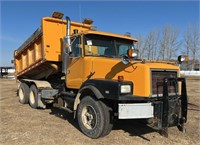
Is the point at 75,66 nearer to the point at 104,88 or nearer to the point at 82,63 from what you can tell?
the point at 82,63

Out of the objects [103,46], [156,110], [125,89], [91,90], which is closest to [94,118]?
[91,90]

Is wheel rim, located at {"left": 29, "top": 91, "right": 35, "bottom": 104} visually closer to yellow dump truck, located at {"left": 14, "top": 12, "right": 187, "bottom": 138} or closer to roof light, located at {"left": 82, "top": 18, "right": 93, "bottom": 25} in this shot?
yellow dump truck, located at {"left": 14, "top": 12, "right": 187, "bottom": 138}

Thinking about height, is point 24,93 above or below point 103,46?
below

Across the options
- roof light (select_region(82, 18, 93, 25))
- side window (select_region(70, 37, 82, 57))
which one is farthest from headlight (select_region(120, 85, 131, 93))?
roof light (select_region(82, 18, 93, 25))

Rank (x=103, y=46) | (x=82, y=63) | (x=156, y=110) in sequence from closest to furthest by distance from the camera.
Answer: (x=156, y=110), (x=82, y=63), (x=103, y=46)

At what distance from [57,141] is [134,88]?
209cm

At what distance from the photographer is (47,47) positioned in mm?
8641

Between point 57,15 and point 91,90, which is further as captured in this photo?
point 57,15

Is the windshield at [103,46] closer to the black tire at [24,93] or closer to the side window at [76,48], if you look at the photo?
the side window at [76,48]

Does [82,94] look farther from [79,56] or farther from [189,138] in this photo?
[189,138]

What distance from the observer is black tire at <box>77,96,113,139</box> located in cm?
564

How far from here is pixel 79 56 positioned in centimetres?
704

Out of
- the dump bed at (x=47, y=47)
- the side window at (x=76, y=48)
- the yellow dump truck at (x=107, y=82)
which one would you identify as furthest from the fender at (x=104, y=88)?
the dump bed at (x=47, y=47)

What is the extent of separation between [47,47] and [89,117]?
11.6 feet
